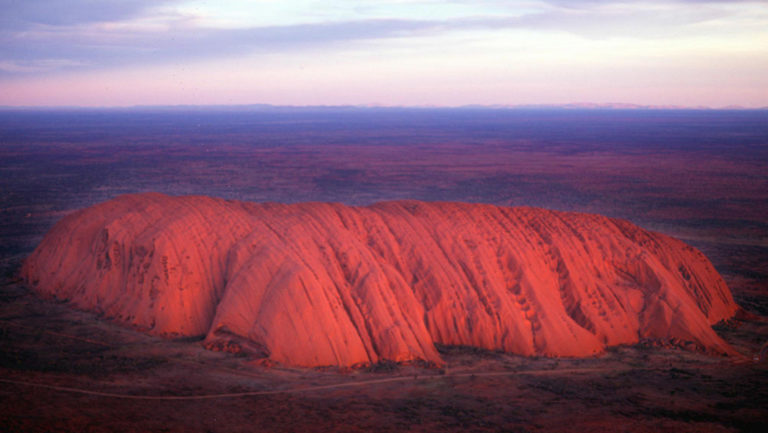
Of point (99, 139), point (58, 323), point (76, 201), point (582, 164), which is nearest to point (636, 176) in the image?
point (582, 164)

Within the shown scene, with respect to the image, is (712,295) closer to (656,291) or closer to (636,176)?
(656,291)

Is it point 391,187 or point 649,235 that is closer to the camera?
point 649,235

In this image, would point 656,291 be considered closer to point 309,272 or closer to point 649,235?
point 649,235

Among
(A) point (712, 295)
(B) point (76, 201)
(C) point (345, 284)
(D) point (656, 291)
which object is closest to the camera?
(C) point (345, 284)

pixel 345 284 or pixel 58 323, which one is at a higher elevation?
pixel 345 284

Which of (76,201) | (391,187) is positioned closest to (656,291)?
(391,187)

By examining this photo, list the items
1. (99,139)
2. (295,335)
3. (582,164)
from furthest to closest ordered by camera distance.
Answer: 1. (99,139)
2. (582,164)
3. (295,335)
